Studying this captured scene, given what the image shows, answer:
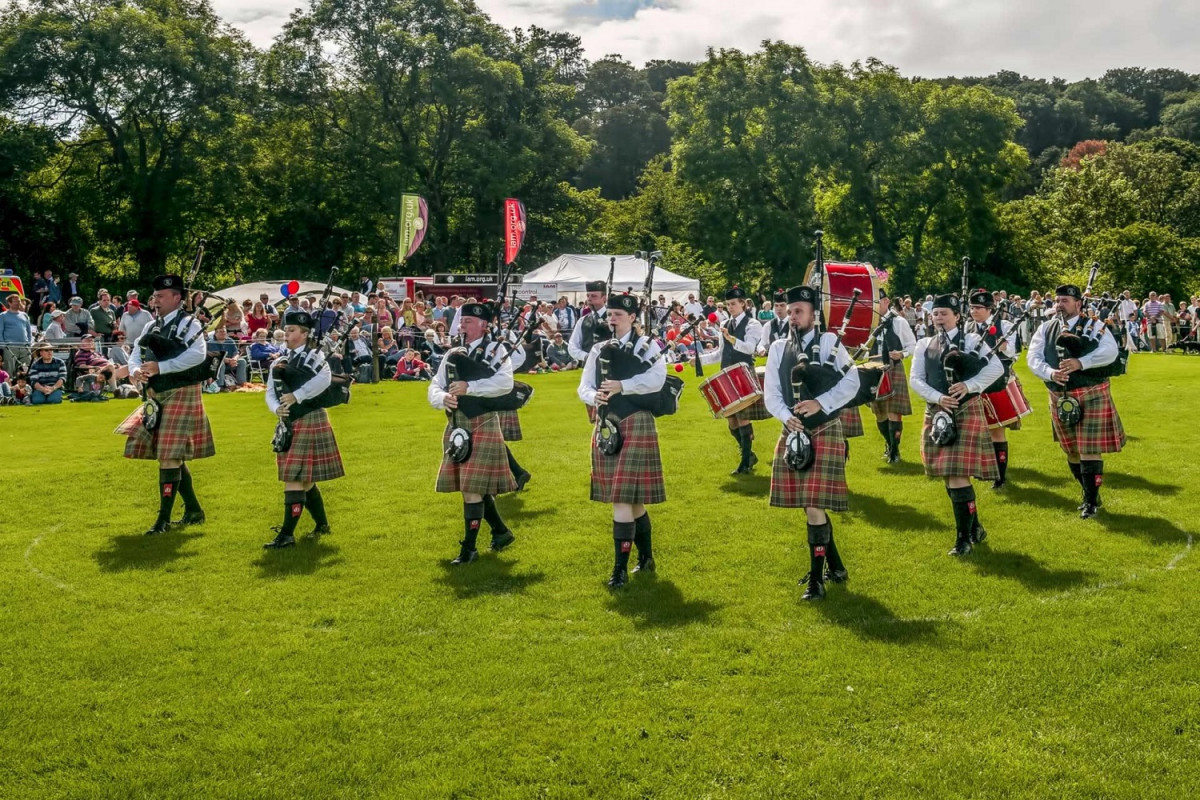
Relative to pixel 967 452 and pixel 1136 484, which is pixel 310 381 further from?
pixel 1136 484

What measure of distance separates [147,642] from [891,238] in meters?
41.1

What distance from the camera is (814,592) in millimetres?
6371

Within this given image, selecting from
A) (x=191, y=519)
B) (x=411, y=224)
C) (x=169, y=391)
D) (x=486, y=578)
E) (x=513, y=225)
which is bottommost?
(x=191, y=519)

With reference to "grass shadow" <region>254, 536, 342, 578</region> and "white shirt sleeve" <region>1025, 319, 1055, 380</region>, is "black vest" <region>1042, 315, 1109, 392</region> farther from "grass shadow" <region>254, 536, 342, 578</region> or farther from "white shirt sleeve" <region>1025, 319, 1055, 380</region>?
"grass shadow" <region>254, 536, 342, 578</region>

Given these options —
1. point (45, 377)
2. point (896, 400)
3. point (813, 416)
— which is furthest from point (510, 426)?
point (45, 377)

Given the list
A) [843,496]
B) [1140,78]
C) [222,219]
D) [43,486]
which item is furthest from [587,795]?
[1140,78]

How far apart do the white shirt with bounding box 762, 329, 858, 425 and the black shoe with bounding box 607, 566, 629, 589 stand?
139cm

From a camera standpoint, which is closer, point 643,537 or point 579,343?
point 643,537

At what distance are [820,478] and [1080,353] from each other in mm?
3314

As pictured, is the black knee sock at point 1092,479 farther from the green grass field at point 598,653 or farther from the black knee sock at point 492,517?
the black knee sock at point 492,517

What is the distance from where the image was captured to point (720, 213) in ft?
142

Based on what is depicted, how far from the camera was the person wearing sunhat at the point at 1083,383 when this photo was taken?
829 centimetres

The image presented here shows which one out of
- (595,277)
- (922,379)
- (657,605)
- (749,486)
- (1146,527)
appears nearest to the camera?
(657,605)

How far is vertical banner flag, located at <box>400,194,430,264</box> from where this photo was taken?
27.0 m
